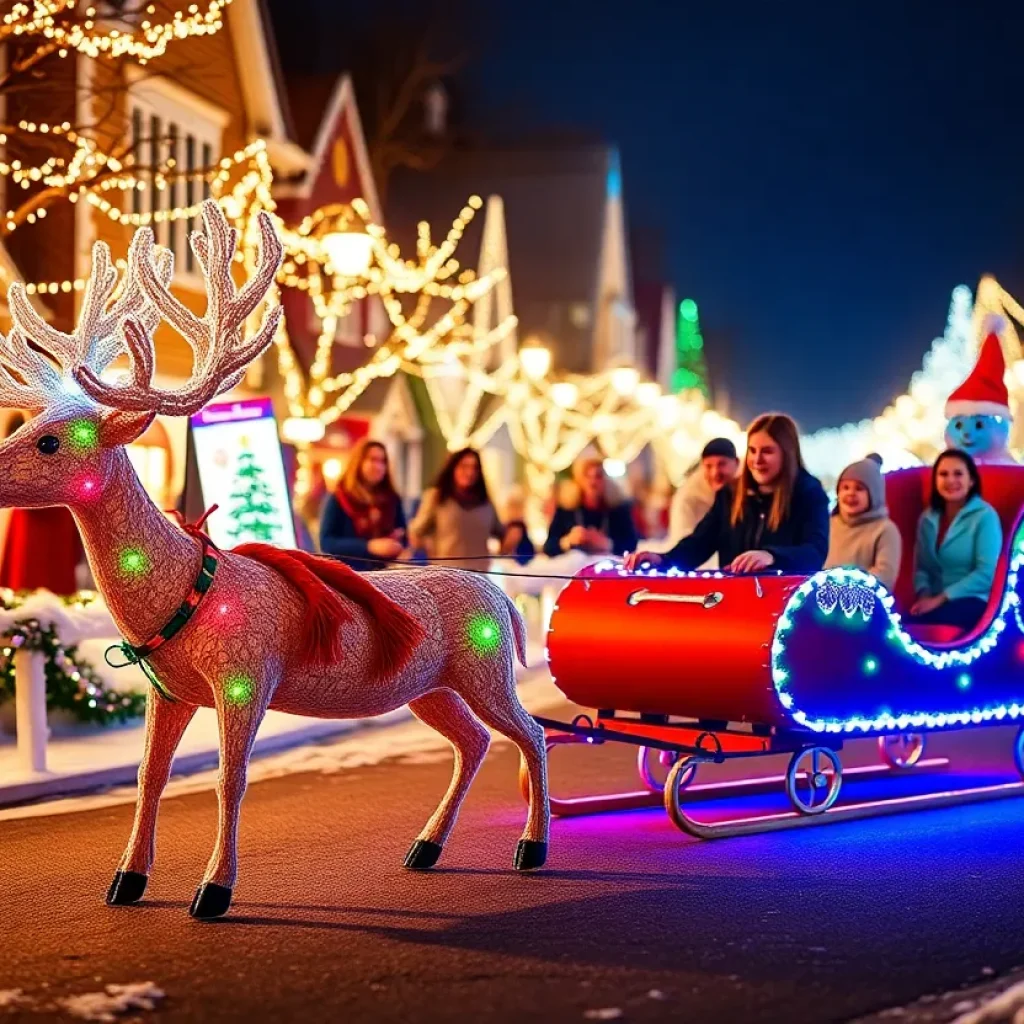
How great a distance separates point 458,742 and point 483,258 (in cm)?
3689

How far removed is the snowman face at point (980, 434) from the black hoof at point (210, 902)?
755cm

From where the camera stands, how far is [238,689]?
6.77 meters

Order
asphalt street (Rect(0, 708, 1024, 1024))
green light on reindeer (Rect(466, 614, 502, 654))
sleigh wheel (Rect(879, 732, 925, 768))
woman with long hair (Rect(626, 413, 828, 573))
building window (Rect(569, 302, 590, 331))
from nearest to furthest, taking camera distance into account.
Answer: asphalt street (Rect(0, 708, 1024, 1024))
green light on reindeer (Rect(466, 614, 502, 654))
woman with long hair (Rect(626, 413, 828, 573))
sleigh wheel (Rect(879, 732, 925, 768))
building window (Rect(569, 302, 590, 331))

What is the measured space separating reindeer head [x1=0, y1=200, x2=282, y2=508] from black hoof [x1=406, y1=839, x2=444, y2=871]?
2.16 meters

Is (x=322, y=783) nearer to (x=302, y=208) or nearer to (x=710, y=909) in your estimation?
(x=710, y=909)

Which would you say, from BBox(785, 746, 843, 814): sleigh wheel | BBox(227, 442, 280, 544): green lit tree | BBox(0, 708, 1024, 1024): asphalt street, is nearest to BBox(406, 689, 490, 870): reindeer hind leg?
BBox(0, 708, 1024, 1024): asphalt street

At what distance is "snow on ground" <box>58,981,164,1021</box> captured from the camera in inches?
211

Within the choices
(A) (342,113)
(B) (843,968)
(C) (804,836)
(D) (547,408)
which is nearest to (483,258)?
(D) (547,408)

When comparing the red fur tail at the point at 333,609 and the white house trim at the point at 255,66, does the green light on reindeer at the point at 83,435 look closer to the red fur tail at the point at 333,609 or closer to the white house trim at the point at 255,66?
the red fur tail at the point at 333,609

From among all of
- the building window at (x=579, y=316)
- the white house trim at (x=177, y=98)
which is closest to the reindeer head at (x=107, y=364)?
the white house trim at (x=177, y=98)

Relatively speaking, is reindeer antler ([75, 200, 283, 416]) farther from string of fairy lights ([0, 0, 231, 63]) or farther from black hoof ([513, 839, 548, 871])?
string of fairy lights ([0, 0, 231, 63])

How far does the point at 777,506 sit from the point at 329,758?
383 cm

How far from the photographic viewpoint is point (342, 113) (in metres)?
31.7

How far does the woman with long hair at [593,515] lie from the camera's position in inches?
617
